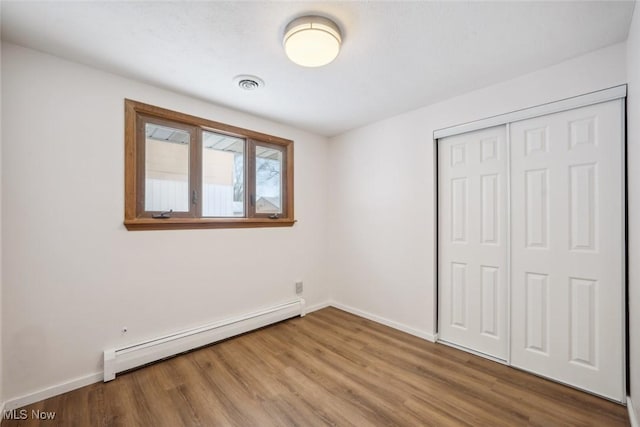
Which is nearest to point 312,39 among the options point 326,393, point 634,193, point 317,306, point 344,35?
point 344,35

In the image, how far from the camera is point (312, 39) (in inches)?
62.1

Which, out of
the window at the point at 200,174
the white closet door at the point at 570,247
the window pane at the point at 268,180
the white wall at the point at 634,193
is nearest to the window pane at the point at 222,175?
the window at the point at 200,174

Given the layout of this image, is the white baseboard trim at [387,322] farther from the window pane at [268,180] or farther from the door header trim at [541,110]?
the door header trim at [541,110]

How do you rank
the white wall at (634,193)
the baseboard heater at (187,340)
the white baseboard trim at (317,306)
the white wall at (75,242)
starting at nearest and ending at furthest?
the white wall at (634,193) < the white wall at (75,242) < the baseboard heater at (187,340) < the white baseboard trim at (317,306)

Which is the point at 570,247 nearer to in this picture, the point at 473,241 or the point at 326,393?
the point at 473,241

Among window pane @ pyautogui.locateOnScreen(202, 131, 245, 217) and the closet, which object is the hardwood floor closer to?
the closet

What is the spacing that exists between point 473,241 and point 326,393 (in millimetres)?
1859

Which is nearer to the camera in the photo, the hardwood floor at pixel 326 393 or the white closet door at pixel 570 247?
the hardwood floor at pixel 326 393

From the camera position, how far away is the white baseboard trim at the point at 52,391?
1.74 m

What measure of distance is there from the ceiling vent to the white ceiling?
0.20ft

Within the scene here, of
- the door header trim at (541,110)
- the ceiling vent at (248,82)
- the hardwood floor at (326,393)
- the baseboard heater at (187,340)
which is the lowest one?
the hardwood floor at (326,393)

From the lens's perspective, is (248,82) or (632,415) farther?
(248,82)

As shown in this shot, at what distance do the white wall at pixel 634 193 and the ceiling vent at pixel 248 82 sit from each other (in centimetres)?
240

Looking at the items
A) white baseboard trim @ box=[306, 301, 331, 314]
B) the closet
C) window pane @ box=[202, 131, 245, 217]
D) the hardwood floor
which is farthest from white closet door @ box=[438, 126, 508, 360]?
window pane @ box=[202, 131, 245, 217]
